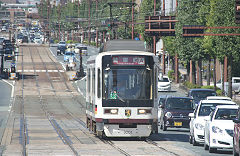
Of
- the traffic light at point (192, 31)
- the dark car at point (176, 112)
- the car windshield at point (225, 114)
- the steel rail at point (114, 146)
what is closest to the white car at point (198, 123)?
the car windshield at point (225, 114)

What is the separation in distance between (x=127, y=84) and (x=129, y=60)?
0.97 metres

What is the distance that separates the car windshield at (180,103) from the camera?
32.5m

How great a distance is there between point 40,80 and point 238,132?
7076 centimetres

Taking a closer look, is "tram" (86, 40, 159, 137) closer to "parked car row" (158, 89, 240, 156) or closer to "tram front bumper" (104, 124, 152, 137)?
"tram front bumper" (104, 124, 152, 137)

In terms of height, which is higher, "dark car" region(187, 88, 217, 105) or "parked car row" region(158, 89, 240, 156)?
"parked car row" region(158, 89, 240, 156)

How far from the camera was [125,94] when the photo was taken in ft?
79.3

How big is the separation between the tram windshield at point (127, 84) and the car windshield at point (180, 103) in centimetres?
838

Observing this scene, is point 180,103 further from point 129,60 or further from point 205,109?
point 129,60

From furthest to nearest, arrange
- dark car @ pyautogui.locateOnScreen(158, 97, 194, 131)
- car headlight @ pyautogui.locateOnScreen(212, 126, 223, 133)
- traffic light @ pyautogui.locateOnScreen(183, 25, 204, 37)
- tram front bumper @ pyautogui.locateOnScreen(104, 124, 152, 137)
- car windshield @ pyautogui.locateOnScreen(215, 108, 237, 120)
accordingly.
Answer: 1. traffic light @ pyautogui.locateOnScreen(183, 25, 204, 37)
2. dark car @ pyautogui.locateOnScreen(158, 97, 194, 131)
3. tram front bumper @ pyautogui.locateOnScreen(104, 124, 152, 137)
4. car windshield @ pyautogui.locateOnScreen(215, 108, 237, 120)
5. car headlight @ pyautogui.locateOnScreen(212, 126, 223, 133)

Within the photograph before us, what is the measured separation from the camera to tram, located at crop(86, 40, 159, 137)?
24.1 meters

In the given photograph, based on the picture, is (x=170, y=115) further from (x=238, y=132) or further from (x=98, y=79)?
(x=238, y=132)

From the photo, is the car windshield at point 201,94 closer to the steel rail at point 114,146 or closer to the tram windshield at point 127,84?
the steel rail at point 114,146

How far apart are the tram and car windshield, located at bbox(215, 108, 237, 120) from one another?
3.78 metres

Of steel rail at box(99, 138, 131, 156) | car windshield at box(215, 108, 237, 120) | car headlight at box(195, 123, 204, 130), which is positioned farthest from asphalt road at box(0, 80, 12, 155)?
car windshield at box(215, 108, 237, 120)
